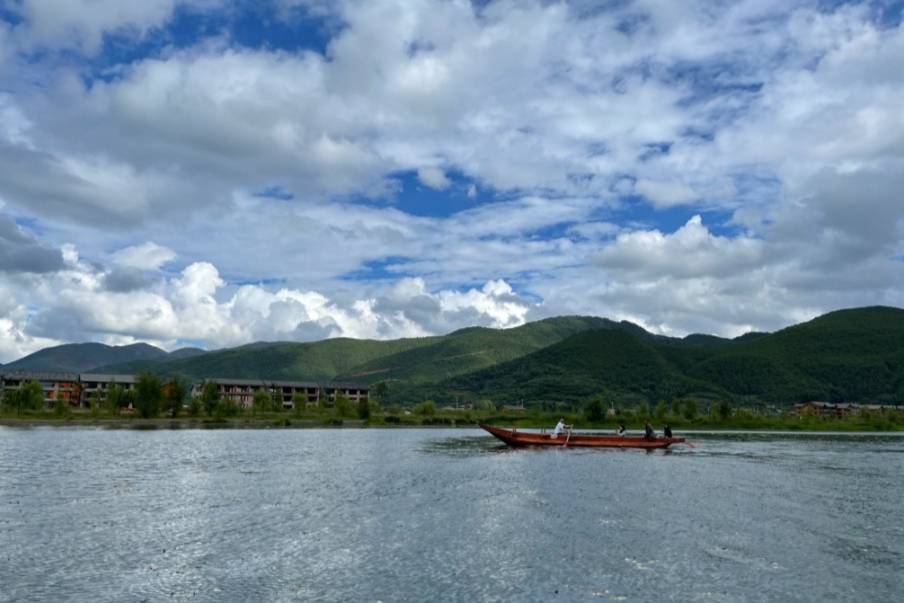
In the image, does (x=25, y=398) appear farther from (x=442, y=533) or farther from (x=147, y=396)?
(x=442, y=533)

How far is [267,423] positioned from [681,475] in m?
146

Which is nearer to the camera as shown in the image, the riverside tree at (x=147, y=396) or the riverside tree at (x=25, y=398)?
the riverside tree at (x=25, y=398)

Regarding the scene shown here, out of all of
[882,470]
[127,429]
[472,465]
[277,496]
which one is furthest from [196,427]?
[882,470]

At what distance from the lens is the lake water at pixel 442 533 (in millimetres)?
27812

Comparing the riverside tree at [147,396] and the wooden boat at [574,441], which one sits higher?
the riverside tree at [147,396]

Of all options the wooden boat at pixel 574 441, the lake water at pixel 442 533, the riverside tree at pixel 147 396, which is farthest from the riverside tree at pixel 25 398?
the wooden boat at pixel 574 441

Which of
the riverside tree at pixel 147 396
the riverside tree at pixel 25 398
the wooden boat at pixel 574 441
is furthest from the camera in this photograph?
the riverside tree at pixel 147 396

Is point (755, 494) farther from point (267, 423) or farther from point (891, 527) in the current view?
point (267, 423)

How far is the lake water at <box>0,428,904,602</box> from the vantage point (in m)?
27.8

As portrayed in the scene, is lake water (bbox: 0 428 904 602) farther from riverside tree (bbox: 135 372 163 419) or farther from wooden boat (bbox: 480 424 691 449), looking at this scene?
riverside tree (bbox: 135 372 163 419)

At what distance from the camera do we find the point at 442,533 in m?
38.8

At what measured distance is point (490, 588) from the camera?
90.6ft

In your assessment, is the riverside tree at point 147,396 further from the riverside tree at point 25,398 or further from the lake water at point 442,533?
the lake water at point 442,533

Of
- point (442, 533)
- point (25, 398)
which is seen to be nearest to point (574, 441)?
point (442, 533)
